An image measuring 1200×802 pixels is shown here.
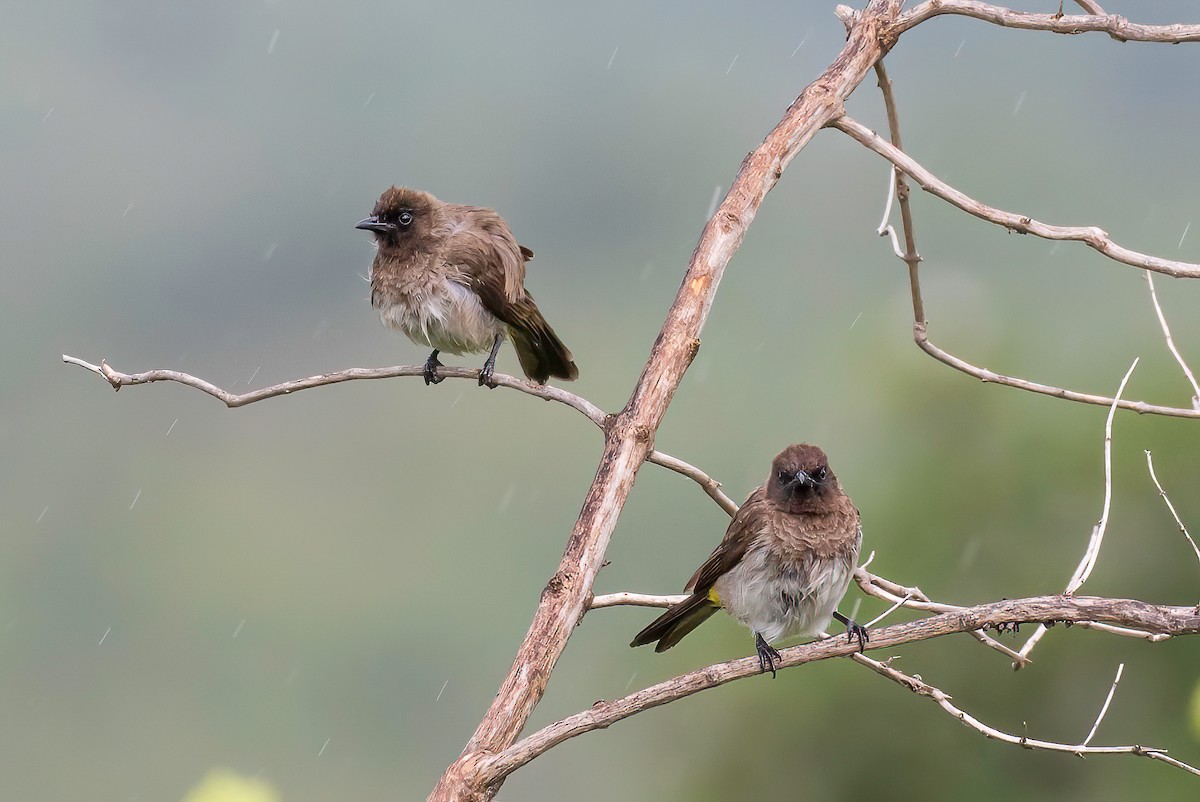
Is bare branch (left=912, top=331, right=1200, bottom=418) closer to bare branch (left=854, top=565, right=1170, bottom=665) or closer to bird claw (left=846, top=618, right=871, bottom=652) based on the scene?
bare branch (left=854, top=565, right=1170, bottom=665)

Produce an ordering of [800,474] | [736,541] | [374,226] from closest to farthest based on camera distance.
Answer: [800,474]
[736,541]
[374,226]

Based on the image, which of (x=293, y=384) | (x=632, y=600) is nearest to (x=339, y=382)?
(x=293, y=384)

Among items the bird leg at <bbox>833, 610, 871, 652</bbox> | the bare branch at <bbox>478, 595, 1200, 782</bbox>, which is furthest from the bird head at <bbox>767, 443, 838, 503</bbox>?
the bare branch at <bbox>478, 595, 1200, 782</bbox>

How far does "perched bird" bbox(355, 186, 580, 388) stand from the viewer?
4.44 m

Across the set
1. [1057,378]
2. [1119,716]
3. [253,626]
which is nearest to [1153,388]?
[1057,378]

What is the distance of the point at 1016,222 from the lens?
317cm

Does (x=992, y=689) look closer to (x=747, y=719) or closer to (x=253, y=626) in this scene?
(x=747, y=719)

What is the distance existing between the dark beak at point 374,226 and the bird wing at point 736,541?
1911mm

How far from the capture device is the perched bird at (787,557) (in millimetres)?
3502

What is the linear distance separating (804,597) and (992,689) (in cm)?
498

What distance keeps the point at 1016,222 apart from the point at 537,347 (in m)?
2.06

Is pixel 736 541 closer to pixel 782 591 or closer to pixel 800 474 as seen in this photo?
pixel 782 591

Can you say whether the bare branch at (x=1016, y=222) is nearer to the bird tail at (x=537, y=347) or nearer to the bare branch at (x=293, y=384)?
the bare branch at (x=293, y=384)

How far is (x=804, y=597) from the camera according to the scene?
3.54 metres
